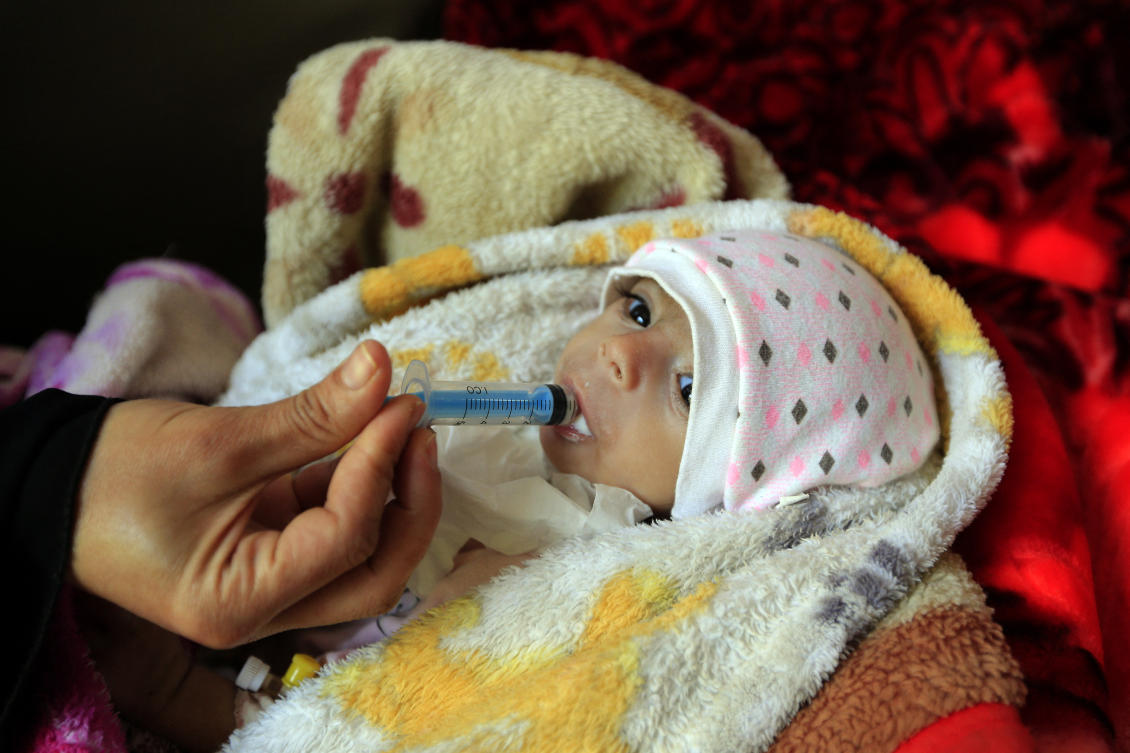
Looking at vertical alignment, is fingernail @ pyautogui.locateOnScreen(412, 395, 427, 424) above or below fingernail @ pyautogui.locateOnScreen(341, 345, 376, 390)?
below

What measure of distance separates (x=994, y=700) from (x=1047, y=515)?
335 millimetres

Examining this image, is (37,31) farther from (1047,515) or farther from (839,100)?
(1047,515)

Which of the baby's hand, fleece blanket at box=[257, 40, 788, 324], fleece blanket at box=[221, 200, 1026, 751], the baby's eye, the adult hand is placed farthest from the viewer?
fleece blanket at box=[257, 40, 788, 324]

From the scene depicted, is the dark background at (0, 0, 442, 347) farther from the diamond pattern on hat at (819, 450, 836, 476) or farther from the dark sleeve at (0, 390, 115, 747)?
the diamond pattern on hat at (819, 450, 836, 476)

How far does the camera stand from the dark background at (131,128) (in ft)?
3.22

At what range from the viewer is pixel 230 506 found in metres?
0.61

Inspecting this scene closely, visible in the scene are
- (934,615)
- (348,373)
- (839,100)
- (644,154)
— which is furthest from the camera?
(839,100)

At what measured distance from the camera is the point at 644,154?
1.09m

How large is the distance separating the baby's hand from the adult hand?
0.20 m

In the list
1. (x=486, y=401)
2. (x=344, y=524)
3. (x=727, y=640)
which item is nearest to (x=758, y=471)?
(x=727, y=640)

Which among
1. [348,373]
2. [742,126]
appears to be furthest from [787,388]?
[742,126]

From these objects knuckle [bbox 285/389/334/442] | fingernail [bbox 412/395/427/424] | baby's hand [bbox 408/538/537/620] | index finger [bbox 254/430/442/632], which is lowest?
baby's hand [bbox 408/538/537/620]

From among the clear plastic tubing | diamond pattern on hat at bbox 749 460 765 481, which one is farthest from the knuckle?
diamond pattern on hat at bbox 749 460 765 481

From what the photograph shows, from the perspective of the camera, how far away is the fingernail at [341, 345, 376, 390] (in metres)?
0.60
